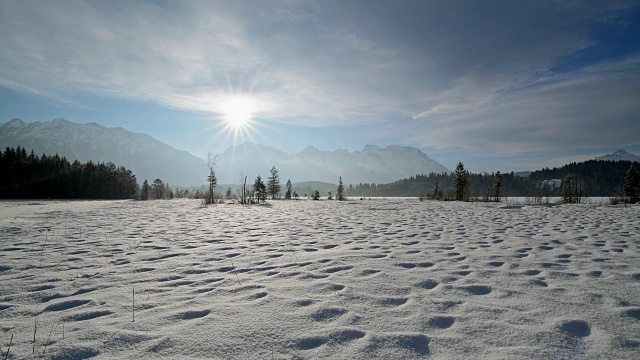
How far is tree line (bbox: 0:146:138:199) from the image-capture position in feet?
181

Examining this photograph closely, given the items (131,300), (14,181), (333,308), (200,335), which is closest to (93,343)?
(200,335)

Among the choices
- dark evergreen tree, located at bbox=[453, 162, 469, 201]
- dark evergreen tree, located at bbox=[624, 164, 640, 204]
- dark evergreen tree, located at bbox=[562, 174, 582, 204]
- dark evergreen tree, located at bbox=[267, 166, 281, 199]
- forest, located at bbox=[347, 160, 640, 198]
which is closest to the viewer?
dark evergreen tree, located at bbox=[562, 174, 582, 204]

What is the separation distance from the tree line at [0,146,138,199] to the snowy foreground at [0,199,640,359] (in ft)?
239

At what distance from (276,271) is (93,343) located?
8.17ft

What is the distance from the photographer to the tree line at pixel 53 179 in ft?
181

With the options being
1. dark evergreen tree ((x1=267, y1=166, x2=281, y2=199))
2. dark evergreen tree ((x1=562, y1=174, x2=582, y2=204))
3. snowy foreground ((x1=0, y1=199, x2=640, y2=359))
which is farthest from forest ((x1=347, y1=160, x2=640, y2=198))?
snowy foreground ((x1=0, y1=199, x2=640, y2=359))

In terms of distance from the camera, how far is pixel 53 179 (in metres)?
60.5

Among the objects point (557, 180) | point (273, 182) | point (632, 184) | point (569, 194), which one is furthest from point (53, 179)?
point (557, 180)

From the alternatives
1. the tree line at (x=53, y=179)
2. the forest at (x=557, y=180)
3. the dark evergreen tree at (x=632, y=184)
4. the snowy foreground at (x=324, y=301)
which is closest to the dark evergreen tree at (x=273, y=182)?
Result: the tree line at (x=53, y=179)

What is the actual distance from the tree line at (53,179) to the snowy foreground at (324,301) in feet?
239

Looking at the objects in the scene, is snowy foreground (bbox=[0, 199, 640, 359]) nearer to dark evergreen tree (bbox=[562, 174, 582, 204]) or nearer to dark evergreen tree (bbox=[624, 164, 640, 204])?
dark evergreen tree (bbox=[562, 174, 582, 204])

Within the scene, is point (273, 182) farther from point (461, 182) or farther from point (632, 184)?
point (632, 184)

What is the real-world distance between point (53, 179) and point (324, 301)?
81495mm

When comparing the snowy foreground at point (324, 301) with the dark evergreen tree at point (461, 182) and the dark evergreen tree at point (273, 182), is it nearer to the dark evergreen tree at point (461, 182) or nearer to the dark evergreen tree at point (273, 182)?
the dark evergreen tree at point (461, 182)
